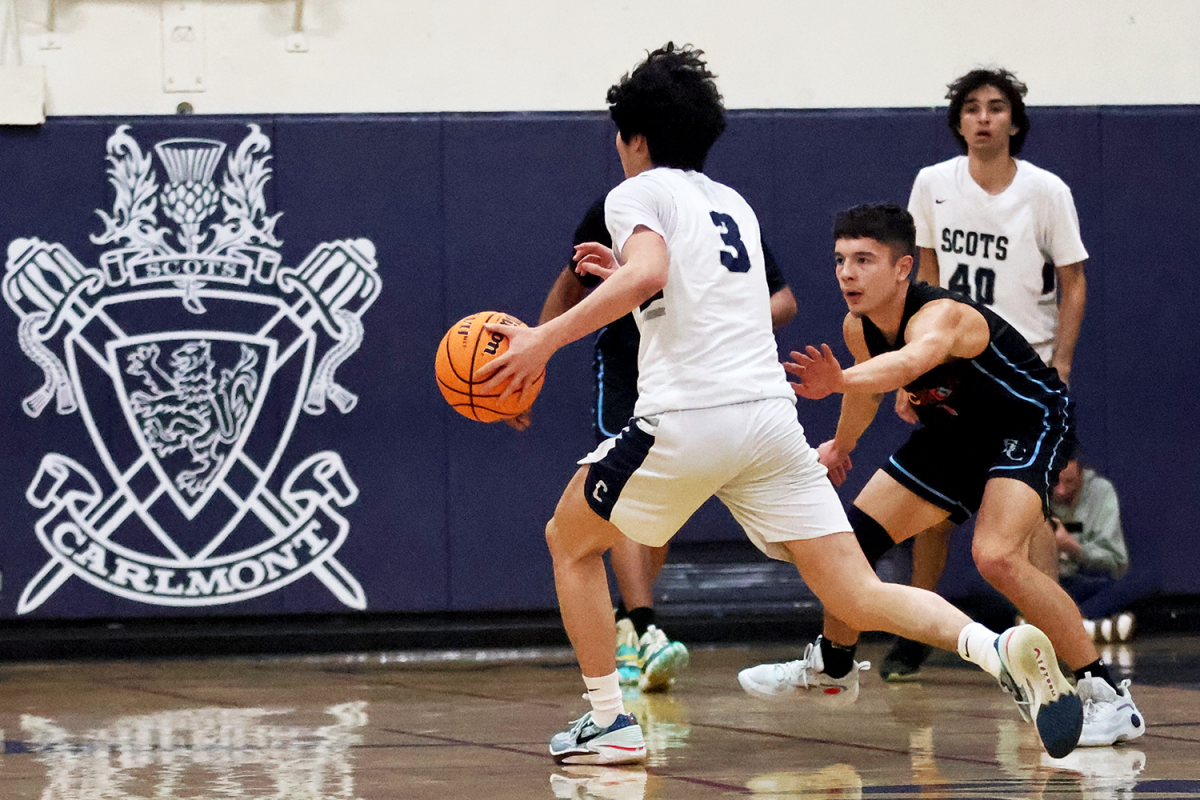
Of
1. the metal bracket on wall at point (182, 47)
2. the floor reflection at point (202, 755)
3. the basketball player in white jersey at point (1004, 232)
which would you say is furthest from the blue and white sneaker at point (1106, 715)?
the metal bracket on wall at point (182, 47)

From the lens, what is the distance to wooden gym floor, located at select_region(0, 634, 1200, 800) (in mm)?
3824

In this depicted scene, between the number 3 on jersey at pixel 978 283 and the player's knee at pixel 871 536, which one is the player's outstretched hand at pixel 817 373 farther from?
the number 3 on jersey at pixel 978 283

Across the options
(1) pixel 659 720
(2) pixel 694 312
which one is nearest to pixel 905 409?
(1) pixel 659 720

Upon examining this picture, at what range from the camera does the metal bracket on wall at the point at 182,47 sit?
26.2 feet

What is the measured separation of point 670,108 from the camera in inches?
163

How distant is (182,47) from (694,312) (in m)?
4.86

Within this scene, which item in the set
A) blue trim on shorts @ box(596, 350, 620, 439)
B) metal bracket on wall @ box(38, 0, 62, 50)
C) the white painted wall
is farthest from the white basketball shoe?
metal bracket on wall @ box(38, 0, 62, 50)

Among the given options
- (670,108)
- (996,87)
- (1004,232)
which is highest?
(996,87)

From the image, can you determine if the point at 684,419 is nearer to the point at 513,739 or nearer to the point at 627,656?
the point at 513,739

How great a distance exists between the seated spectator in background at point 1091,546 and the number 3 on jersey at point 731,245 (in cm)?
406

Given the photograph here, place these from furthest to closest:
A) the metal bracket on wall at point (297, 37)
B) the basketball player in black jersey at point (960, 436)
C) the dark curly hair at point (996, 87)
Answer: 1. the metal bracket on wall at point (297, 37)
2. the dark curly hair at point (996, 87)
3. the basketball player in black jersey at point (960, 436)

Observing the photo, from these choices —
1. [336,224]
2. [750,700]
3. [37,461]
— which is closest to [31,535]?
[37,461]

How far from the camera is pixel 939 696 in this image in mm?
5648

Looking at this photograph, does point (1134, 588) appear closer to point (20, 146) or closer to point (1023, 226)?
Answer: point (1023, 226)
